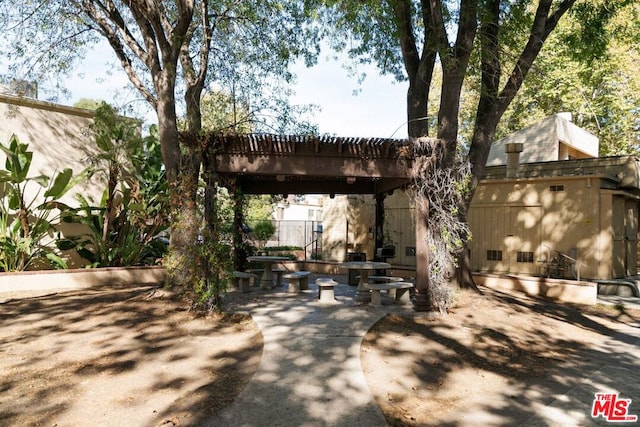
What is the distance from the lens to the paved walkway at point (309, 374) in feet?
13.2

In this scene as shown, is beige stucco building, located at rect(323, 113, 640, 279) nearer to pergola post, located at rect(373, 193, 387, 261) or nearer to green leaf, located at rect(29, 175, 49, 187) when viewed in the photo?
pergola post, located at rect(373, 193, 387, 261)

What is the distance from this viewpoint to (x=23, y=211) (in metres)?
9.84

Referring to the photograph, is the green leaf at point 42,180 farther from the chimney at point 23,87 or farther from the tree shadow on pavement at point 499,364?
the tree shadow on pavement at point 499,364

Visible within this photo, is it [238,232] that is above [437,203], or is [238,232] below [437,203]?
below

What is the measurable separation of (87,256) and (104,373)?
714cm

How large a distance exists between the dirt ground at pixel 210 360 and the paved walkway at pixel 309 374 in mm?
195

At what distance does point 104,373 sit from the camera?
4.96 m

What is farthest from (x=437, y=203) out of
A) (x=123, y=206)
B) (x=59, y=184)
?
(x=59, y=184)

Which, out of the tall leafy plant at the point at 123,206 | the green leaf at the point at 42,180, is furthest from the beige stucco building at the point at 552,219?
the green leaf at the point at 42,180

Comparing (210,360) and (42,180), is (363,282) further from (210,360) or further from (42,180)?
(42,180)

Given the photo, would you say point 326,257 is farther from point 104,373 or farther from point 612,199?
point 104,373
